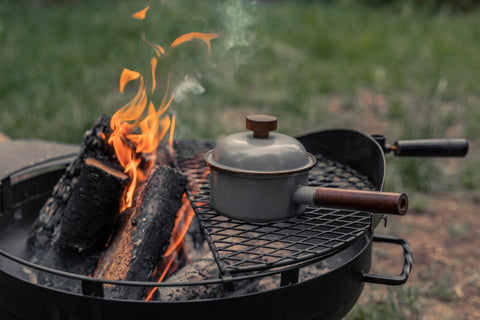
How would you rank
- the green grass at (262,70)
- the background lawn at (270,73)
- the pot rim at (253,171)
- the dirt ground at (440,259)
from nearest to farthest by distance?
the pot rim at (253,171) → the dirt ground at (440,259) → the background lawn at (270,73) → the green grass at (262,70)

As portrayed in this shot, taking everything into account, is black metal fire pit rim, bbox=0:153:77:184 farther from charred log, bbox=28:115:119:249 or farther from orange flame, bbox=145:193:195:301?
orange flame, bbox=145:193:195:301

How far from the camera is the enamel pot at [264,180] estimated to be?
131cm

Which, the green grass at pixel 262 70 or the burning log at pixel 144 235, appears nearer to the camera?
the burning log at pixel 144 235

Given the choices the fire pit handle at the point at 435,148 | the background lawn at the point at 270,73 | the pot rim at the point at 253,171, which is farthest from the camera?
the background lawn at the point at 270,73

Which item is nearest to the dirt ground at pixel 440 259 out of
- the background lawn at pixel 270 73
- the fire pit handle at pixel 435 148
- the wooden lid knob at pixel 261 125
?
the background lawn at pixel 270 73

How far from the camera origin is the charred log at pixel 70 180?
72.4 inches

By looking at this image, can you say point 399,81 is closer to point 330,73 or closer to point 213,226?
point 330,73

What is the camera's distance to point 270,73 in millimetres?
5707

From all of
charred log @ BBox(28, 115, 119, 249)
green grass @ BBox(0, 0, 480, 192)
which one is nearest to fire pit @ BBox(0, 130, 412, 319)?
charred log @ BBox(28, 115, 119, 249)

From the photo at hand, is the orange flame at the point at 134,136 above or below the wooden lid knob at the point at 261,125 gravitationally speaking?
below

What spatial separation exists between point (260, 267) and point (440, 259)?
7.00ft

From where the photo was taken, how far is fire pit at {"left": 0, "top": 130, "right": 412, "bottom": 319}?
1.20 m


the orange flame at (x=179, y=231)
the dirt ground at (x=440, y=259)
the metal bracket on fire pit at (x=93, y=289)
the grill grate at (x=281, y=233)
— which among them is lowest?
the dirt ground at (x=440, y=259)

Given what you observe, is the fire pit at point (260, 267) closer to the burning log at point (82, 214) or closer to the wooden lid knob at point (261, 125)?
the burning log at point (82, 214)
